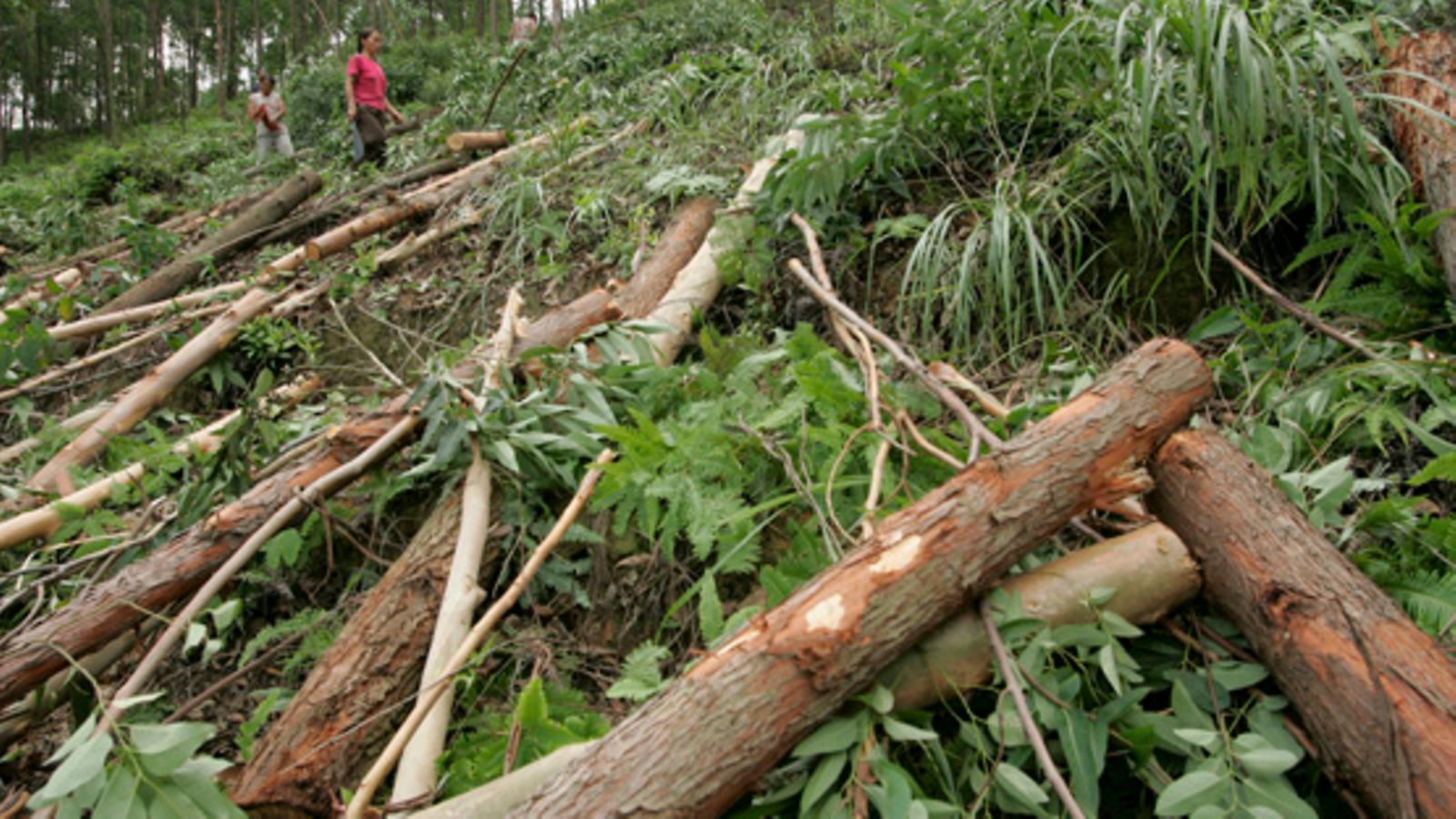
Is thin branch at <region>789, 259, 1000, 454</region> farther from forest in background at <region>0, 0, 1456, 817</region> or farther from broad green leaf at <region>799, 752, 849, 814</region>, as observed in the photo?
broad green leaf at <region>799, 752, 849, 814</region>

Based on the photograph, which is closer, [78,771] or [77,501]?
[78,771]

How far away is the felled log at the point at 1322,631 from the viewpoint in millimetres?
1244

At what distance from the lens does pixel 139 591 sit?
225 centimetres

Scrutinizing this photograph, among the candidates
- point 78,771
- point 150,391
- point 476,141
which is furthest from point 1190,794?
point 476,141

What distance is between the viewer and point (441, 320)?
4.45 m

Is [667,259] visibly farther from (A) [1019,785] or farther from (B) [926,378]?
(A) [1019,785]

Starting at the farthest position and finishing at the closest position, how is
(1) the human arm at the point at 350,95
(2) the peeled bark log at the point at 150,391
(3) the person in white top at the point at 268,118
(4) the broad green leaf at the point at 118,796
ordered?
(3) the person in white top at the point at 268,118 < (1) the human arm at the point at 350,95 < (2) the peeled bark log at the point at 150,391 < (4) the broad green leaf at the point at 118,796

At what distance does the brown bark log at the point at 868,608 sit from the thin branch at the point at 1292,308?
833mm

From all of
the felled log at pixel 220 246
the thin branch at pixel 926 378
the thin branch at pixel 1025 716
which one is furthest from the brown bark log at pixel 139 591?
the felled log at pixel 220 246

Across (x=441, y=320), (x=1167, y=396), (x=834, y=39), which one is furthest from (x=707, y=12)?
(x=1167, y=396)

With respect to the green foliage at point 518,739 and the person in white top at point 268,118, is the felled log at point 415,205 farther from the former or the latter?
the person in white top at point 268,118

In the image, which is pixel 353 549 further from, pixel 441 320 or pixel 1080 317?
pixel 1080 317

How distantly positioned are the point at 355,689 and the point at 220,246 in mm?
4742

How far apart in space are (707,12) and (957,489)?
7465 millimetres
